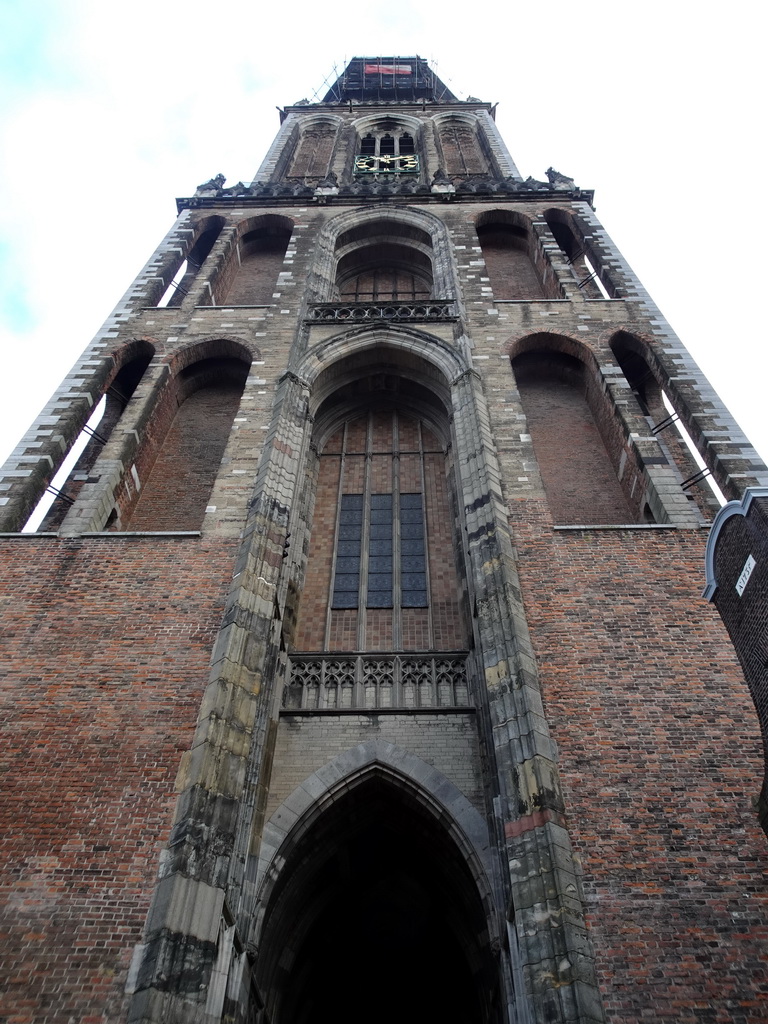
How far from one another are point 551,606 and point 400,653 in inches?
84.4

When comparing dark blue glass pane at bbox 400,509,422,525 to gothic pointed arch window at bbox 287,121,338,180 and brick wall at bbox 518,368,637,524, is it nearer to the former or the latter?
brick wall at bbox 518,368,637,524

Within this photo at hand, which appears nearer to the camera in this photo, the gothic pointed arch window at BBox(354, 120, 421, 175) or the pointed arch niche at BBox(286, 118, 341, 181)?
the pointed arch niche at BBox(286, 118, 341, 181)

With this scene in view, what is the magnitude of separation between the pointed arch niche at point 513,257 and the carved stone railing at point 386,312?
2952 mm

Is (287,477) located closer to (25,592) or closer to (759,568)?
(25,592)

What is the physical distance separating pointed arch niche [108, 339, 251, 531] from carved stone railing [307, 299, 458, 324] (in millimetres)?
1948

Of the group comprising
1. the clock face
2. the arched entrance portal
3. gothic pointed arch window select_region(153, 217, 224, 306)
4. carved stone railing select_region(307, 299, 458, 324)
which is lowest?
the arched entrance portal

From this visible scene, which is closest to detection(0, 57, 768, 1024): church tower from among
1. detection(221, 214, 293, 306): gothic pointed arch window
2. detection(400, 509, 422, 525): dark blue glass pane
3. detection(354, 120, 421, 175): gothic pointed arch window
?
detection(400, 509, 422, 525): dark blue glass pane

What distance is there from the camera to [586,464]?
14438 millimetres

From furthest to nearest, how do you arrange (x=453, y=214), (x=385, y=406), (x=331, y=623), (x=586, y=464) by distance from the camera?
(x=453, y=214) < (x=385, y=406) < (x=586, y=464) < (x=331, y=623)

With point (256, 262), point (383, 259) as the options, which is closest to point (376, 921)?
point (383, 259)

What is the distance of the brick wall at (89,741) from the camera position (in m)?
7.39

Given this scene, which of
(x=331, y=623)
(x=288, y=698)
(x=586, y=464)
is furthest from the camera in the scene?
(x=586, y=464)

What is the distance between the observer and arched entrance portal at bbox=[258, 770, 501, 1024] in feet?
30.1

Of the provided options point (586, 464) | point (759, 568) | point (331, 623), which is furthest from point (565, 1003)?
point (586, 464)
